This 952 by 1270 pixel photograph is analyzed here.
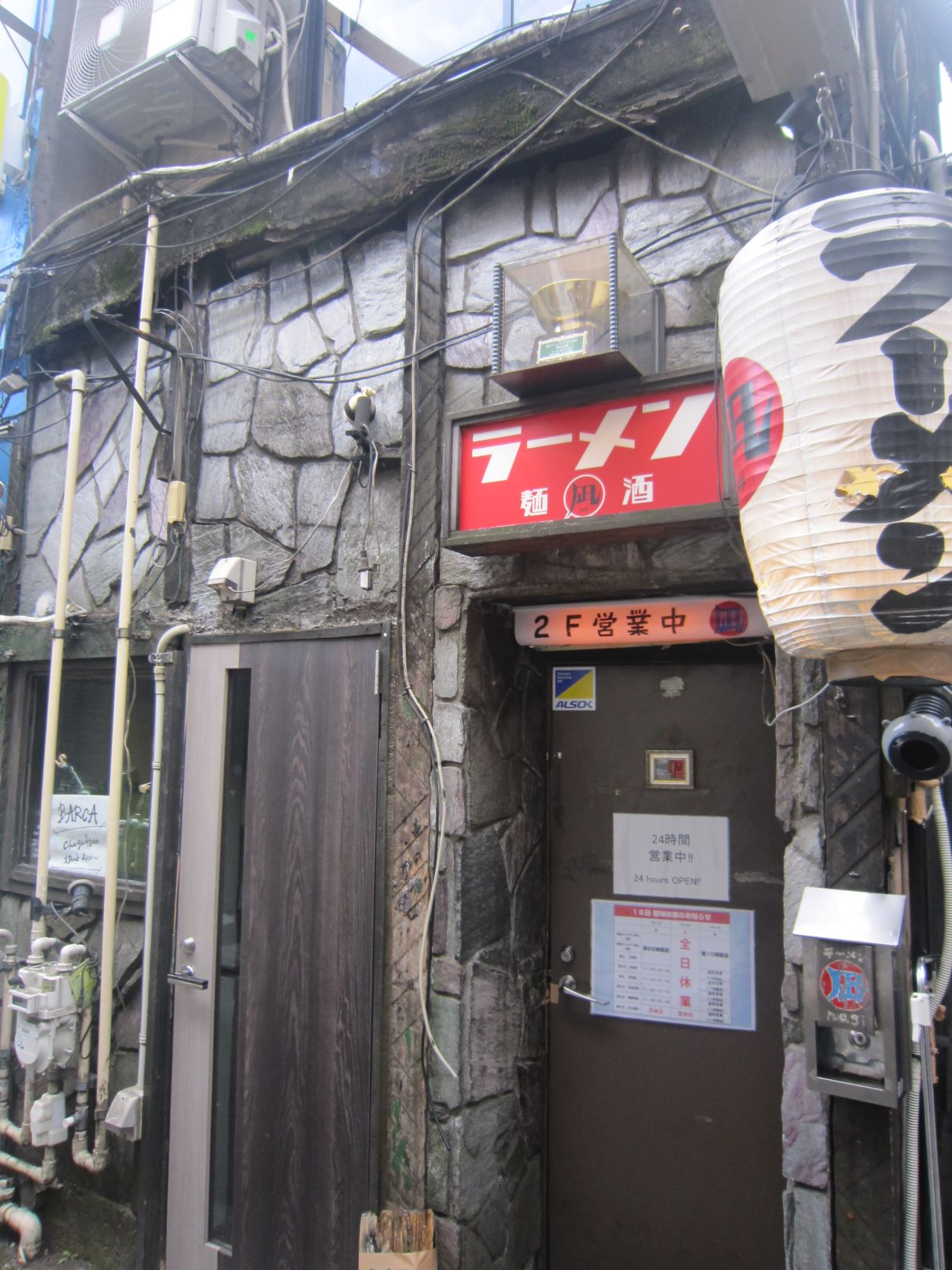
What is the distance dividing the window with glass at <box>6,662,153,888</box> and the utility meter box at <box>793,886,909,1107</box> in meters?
3.37

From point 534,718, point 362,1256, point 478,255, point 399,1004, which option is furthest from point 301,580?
point 362,1256

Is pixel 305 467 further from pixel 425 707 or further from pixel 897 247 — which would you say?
pixel 897 247

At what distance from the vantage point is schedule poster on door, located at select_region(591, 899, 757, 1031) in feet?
11.0

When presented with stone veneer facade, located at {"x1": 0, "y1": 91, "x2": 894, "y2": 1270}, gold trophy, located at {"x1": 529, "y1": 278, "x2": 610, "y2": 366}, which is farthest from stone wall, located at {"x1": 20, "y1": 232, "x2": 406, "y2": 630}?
gold trophy, located at {"x1": 529, "y1": 278, "x2": 610, "y2": 366}

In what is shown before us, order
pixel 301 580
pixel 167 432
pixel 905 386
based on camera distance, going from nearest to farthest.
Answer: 1. pixel 905 386
2. pixel 301 580
3. pixel 167 432

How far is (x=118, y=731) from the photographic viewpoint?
427 centimetres

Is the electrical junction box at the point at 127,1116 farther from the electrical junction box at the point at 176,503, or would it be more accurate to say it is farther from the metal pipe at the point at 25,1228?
the electrical junction box at the point at 176,503

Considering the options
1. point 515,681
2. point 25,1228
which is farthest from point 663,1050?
point 25,1228

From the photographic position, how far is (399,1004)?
133 inches

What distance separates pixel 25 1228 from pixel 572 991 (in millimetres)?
3155

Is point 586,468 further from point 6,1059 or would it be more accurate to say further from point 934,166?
point 6,1059

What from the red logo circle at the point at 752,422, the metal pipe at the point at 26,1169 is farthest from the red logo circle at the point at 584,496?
the metal pipe at the point at 26,1169

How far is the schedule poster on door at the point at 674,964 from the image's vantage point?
3.36 m

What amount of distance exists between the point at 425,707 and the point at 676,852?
121 cm
